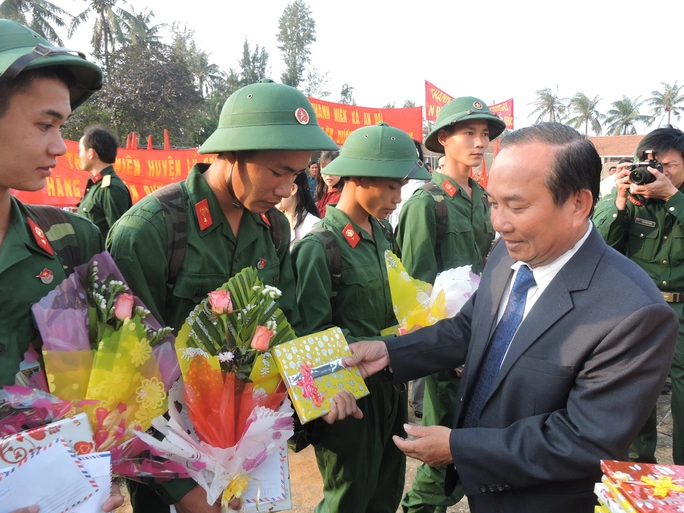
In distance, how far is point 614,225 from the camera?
4.03 metres

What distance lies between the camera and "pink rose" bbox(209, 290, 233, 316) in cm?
163

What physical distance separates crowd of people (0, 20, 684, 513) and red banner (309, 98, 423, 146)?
7448mm

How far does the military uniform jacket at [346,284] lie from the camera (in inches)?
98.0

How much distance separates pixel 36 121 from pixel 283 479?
4.49ft

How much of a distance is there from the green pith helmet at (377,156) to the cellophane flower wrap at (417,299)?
522 millimetres

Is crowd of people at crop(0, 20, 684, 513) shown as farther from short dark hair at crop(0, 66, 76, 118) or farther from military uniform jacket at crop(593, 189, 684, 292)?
military uniform jacket at crop(593, 189, 684, 292)

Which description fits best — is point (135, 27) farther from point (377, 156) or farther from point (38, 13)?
point (377, 156)

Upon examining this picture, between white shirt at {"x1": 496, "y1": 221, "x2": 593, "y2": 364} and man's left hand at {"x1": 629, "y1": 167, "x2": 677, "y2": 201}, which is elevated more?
man's left hand at {"x1": 629, "y1": 167, "x2": 677, "y2": 201}

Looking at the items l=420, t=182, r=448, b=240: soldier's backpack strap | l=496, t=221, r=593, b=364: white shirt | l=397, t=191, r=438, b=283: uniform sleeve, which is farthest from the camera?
l=496, t=221, r=593, b=364: white shirt

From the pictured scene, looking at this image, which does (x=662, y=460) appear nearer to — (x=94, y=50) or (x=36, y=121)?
(x=36, y=121)

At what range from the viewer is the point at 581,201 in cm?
170

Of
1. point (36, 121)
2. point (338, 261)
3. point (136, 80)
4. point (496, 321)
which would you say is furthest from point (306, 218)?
point (136, 80)

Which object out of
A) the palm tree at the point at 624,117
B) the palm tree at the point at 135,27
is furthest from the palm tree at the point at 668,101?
the palm tree at the point at 135,27

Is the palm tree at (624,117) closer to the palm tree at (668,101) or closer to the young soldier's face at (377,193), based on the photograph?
the palm tree at (668,101)
